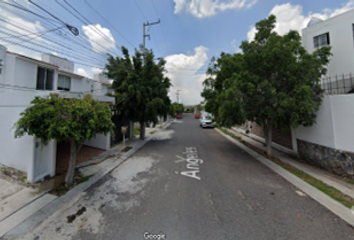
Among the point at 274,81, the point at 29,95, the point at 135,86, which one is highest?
the point at 135,86

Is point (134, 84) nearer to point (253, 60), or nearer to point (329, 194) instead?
point (253, 60)

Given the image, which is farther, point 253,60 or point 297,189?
point 253,60

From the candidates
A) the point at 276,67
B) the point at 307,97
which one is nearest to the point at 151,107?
the point at 276,67

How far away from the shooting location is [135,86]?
9820 millimetres

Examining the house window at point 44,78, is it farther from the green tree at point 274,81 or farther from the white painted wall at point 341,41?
the white painted wall at point 341,41

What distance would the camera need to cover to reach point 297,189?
4.59 metres

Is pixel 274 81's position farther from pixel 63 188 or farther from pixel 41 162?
pixel 41 162

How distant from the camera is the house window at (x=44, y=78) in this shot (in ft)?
35.4

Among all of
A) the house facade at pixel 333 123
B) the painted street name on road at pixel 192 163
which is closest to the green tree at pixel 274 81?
the house facade at pixel 333 123

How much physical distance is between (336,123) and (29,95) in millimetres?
12172

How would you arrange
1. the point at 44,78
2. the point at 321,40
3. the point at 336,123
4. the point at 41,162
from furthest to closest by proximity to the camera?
the point at 321,40, the point at 44,78, the point at 336,123, the point at 41,162

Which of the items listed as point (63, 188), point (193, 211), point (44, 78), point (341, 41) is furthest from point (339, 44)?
point (44, 78)

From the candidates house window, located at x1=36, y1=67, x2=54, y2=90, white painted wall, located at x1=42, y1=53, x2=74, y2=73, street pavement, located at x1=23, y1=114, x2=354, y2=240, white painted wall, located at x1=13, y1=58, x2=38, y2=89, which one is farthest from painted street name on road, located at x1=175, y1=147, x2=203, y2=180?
white painted wall, located at x1=42, y1=53, x2=74, y2=73

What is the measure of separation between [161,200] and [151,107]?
6.88 metres
